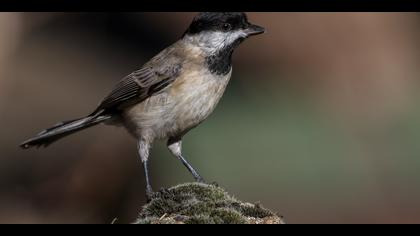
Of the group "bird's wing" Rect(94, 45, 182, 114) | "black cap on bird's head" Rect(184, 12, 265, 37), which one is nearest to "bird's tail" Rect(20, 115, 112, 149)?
"bird's wing" Rect(94, 45, 182, 114)

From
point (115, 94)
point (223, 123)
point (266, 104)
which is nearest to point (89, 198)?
point (223, 123)

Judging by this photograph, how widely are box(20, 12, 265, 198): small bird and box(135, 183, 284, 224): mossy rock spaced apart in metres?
1.13

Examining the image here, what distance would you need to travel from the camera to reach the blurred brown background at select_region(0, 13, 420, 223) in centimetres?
984

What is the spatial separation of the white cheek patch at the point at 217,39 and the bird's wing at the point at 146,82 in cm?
29

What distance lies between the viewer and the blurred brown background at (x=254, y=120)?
9.84 metres

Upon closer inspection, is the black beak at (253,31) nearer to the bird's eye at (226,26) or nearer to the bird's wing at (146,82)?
the bird's eye at (226,26)

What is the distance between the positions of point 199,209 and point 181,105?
6.03ft

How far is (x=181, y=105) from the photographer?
5941mm

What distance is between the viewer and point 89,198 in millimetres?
10375

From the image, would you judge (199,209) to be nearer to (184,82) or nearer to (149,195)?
(149,195)

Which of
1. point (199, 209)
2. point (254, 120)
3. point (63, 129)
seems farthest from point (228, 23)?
point (254, 120)

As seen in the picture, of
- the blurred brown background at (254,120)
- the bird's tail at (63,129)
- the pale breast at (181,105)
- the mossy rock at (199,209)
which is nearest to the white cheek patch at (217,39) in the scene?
the pale breast at (181,105)

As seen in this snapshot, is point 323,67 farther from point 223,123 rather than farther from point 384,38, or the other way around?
point 223,123
